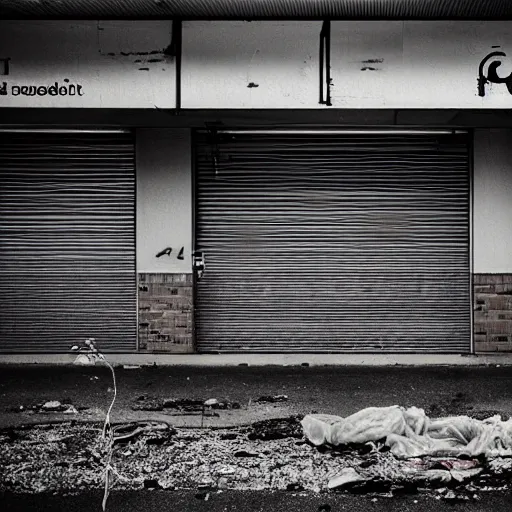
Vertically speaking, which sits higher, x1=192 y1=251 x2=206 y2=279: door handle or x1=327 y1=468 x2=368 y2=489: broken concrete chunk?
x1=192 y1=251 x2=206 y2=279: door handle

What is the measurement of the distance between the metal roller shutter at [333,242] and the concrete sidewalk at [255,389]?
64 centimetres

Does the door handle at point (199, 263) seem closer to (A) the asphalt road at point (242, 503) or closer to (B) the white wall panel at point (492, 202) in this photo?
(B) the white wall panel at point (492, 202)

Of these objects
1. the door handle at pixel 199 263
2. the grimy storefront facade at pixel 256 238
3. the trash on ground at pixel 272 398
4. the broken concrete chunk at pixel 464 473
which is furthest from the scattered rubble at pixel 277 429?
the door handle at pixel 199 263

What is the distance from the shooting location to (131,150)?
9.26 m

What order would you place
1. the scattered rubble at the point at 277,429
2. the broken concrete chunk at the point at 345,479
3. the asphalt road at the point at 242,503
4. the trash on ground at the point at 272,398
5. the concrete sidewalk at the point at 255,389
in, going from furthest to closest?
1. the trash on ground at the point at 272,398
2. the concrete sidewalk at the point at 255,389
3. the scattered rubble at the point at 277,429
4. the broken concrete chunk at the point at 345,479
5. the asphalt road at the point at 242,503

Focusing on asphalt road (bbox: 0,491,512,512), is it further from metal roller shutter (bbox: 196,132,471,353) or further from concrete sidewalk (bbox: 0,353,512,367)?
metal roller shutter (bbox: 196,132,471,353)

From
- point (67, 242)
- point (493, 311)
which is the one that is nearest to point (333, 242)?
point (493, 311)

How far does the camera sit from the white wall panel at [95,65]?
776cm

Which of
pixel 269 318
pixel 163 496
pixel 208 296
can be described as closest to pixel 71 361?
pixel 208 296

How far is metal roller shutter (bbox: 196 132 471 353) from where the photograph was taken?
30.2ft

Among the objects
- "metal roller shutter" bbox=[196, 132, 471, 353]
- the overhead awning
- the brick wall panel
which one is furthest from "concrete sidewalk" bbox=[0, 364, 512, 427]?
the overhead awning

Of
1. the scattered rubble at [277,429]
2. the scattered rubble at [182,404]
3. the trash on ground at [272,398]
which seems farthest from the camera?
the trash on ground at [272,398]

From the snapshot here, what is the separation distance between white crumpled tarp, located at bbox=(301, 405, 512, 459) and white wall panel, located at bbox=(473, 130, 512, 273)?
3549 millimetres

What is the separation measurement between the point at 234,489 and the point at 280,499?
0.38 meters
